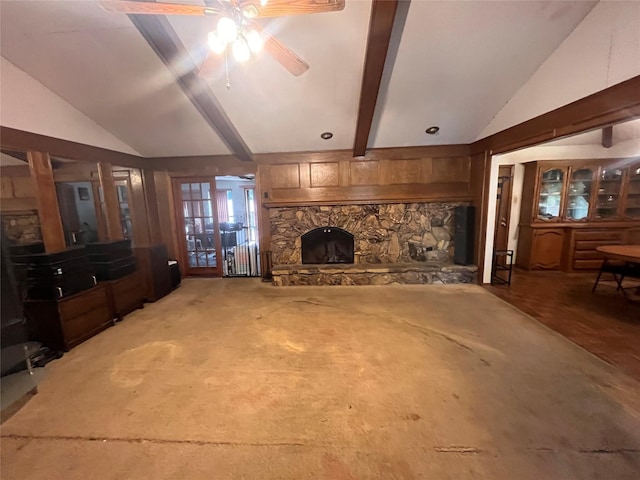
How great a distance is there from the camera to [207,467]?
162cm

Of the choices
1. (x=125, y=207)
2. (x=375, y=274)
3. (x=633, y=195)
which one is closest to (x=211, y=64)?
(x=125, y=207)

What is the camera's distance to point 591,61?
2.46 m

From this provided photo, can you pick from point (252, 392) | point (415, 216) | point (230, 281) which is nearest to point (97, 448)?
point (252, 392)

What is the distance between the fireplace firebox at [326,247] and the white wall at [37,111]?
3471mm

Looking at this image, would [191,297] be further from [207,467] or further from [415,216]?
[415,216]

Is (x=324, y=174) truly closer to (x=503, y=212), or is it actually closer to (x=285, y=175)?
(x=285, y=175)

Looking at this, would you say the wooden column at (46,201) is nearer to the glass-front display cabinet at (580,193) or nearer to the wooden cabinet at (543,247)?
the wooden cabinet at (543,247)

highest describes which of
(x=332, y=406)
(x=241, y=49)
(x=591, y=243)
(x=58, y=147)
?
(x=241, y=49)

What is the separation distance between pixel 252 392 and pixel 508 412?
6.21ft

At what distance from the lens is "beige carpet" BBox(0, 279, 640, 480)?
5.31 ft

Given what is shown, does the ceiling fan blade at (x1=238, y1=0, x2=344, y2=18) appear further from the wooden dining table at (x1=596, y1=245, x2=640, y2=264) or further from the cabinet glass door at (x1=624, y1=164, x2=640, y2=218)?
the cabinet glass door at (x1=624, y1=164, x2=640, y2=218)

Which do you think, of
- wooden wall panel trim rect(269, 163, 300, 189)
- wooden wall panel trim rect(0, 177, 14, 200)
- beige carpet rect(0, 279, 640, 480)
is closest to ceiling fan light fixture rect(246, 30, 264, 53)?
beige carpet rect(0, 279, 640, 480)

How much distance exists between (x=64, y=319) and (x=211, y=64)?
117 inches

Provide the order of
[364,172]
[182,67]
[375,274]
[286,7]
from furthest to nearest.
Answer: [364,172] < [375,274] < [182,67] < [286,7]
